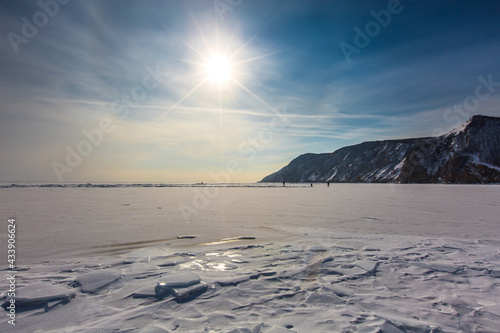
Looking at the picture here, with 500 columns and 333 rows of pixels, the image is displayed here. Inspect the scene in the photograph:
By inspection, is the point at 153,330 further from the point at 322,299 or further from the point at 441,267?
the point at 441,267

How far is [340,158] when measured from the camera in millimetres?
144250

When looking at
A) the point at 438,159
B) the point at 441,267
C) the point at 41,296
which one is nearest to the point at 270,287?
the point at 41,296

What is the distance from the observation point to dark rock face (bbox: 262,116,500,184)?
6275 centimetres

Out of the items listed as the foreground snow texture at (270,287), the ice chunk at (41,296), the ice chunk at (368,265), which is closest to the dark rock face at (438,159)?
the foreground snow texture at (270,287)

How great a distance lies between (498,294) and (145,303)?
15.1ft

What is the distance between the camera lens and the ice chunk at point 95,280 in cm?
330

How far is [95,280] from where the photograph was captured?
138 inches

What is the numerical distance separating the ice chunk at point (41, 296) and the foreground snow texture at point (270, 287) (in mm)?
13

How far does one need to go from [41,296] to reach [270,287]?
296 centimetres

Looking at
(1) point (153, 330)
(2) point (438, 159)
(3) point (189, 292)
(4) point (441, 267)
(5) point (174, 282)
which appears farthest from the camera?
(2) point (438, 159)

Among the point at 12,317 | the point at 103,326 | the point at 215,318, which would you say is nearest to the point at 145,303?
the point at 103,326

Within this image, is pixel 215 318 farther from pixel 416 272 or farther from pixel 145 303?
pixel 416 272

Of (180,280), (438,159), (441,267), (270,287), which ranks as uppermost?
(438,159)

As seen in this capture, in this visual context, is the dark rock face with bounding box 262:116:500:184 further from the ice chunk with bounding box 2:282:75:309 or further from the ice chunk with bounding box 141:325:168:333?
the ice chunk with bounding box 2:282:75:309
